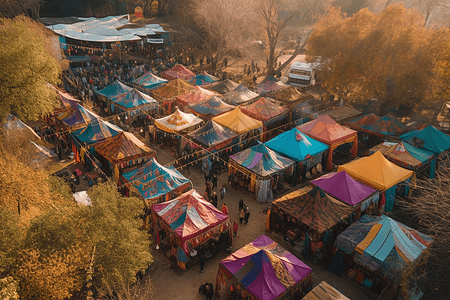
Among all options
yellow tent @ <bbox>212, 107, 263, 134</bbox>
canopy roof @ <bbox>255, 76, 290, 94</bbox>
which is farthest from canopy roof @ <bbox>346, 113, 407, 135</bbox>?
canopy roof @ <bbox>255, 76, 290, 94</bbox>

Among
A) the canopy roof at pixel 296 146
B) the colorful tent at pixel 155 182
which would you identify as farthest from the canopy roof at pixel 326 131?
the colorful tent at pixel 155 182

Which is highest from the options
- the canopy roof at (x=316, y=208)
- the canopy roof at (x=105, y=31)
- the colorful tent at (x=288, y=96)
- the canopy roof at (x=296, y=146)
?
the canopy roof at (x=105, y=31)

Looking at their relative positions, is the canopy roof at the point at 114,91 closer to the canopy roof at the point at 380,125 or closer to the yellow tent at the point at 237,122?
the yellow tent at the point at 237,122

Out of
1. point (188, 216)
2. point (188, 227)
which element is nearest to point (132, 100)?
point (188, 216)

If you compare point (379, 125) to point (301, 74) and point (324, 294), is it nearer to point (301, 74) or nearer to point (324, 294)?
point (301, 74)

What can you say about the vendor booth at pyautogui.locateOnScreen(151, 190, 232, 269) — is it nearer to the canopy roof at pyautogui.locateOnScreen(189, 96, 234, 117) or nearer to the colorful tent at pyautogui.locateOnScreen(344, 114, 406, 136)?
the canopy roof at pyautogui.locateOnScreen(189, 96, 234, 117)

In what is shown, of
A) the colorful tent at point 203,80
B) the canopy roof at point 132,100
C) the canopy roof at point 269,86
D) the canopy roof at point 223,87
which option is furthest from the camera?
the colorful tent at point 203,80

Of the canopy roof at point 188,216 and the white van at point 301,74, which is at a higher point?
the white van at point 301,74
